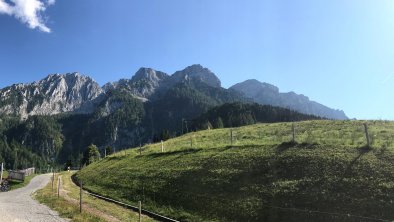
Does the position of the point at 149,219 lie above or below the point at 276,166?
below

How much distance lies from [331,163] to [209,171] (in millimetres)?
10264

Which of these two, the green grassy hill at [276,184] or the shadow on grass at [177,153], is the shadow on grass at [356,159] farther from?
the shadow on grass at [177,153]

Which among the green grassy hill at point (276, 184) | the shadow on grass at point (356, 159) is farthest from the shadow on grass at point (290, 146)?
the shadow on grass at point (356, 159)

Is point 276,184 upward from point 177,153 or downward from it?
downward

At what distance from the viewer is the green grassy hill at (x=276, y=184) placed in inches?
806

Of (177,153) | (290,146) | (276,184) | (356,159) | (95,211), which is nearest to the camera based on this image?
(276,184)

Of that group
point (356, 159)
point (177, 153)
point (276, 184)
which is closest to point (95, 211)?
point (276, 184)

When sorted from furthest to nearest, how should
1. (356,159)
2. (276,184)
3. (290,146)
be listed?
(290,146), (356,159), (276,184)

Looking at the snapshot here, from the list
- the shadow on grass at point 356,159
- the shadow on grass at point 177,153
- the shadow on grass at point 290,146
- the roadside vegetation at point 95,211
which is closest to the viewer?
the shadow on grass at point 356,159

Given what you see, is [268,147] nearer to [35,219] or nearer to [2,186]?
[35,219]

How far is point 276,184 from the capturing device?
24922 millimetres

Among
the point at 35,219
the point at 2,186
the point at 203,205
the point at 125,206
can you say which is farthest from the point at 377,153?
the point at 2,186

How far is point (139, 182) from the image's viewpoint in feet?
121

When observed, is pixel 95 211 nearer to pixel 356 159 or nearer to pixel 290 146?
pixel 290 146
